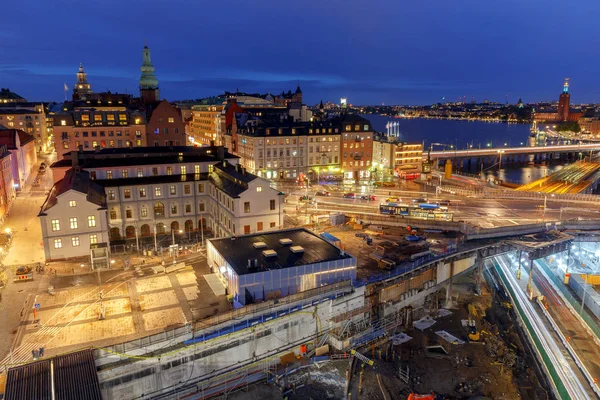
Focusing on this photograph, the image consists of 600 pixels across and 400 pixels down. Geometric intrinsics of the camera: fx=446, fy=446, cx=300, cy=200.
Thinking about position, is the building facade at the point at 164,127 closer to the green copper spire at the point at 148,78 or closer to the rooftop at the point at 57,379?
the green copper spire at the point at 148,78

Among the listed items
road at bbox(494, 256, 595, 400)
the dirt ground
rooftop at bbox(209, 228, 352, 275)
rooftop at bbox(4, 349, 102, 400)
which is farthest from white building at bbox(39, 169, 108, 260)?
road at bbox(494, 256, 595, 400)

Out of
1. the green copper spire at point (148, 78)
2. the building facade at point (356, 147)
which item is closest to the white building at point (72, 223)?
the building facade at point (356, 147)

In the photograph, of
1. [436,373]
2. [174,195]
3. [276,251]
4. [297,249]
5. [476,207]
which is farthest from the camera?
[476,207]

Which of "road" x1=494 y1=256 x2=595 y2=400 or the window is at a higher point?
the window

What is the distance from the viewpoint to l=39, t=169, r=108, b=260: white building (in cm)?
4241

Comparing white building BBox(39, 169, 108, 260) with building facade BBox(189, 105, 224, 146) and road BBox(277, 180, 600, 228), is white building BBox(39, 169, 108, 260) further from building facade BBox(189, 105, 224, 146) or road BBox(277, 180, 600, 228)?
building facade BBox(189, 105, 224, 146)

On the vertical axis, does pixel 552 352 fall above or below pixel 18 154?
below

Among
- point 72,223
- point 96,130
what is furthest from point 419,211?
point 96,130

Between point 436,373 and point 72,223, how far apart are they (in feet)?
116

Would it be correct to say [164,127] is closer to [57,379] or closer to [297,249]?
[297,249]

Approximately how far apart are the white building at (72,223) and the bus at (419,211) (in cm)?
3498

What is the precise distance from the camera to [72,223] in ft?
142

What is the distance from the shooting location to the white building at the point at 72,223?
4241 centimetres

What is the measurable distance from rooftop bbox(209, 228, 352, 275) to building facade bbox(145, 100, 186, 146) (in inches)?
2320
